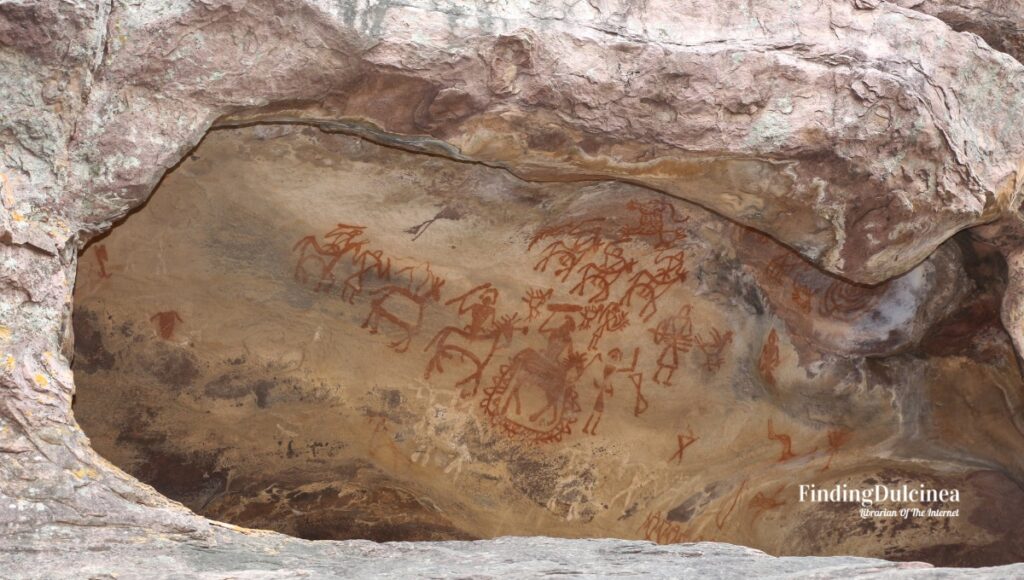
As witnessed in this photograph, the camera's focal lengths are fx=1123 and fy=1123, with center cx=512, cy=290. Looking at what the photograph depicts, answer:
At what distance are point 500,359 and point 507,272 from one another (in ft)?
1.18

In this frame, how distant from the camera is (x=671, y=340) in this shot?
4.62 m

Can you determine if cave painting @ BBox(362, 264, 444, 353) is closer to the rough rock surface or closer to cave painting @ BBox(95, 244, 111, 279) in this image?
cave painting @ BBox(95, 244, 111, 279)

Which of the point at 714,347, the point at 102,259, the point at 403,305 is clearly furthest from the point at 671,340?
the point at 102,259

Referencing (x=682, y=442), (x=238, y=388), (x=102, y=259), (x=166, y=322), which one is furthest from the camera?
(x=682, y=442)

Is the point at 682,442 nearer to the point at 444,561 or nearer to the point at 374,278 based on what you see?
the point at 374,278

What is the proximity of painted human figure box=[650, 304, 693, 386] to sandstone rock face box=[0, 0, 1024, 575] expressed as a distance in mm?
11

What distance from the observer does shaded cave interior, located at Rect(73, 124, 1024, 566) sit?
4.13m

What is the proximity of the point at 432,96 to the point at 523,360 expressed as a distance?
4.78ft

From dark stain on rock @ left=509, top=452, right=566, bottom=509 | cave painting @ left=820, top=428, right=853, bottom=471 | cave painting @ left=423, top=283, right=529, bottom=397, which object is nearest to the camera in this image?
cave painting @ left=423, top=283, right=529, bottom=397

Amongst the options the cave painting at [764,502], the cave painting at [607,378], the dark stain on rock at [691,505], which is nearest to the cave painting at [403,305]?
the cave painting at [607,378]

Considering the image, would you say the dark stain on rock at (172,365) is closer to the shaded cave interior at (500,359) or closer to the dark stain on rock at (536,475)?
the shaded cave interior at (500,359)

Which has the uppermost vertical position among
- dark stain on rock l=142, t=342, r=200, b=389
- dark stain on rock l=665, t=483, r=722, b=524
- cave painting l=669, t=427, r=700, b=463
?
dark stain on rock l=142, t=342, r=200, b=389

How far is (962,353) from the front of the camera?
4.78m

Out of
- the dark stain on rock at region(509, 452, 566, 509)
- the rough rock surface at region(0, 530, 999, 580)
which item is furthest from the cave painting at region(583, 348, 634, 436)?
the rough rock surface at region(0, 530, 999, 580)
